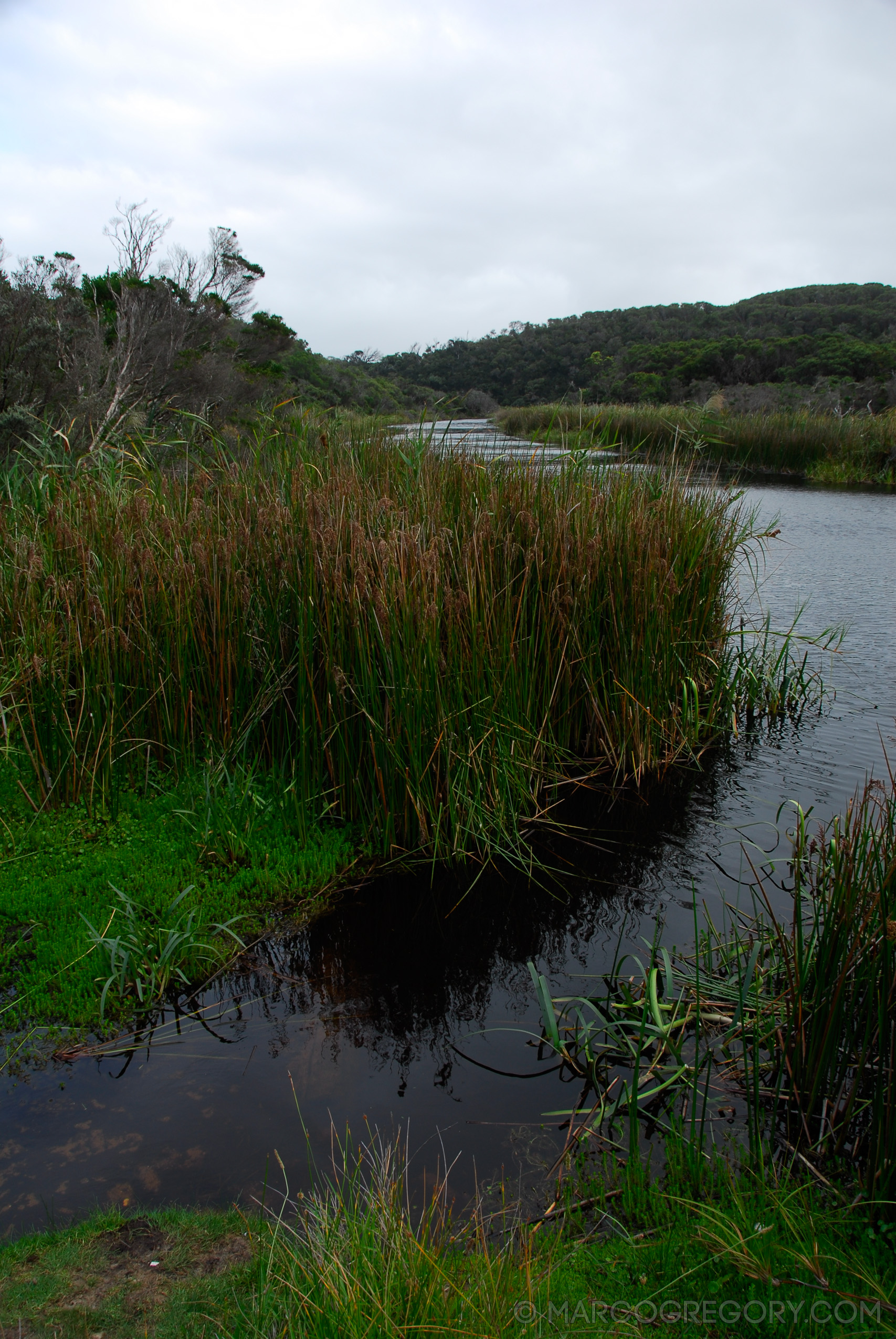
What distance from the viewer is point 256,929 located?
9.87 feet

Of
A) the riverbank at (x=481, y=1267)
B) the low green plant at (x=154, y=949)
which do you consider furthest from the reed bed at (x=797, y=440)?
the riverbank at (x=481, y=1267)

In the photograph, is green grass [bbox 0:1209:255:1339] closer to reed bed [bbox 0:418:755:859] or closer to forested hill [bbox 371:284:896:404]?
reed bed [bbox 0:418:755:859]

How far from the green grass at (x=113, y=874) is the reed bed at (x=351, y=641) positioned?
0.49 ft

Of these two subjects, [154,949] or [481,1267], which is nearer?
[481,1267]

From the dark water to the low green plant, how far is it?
153mm

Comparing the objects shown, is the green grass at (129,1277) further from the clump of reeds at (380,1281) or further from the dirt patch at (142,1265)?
the clump of reeds at (380,1281)

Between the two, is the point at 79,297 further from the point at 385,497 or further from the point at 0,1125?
the point at 0,1125

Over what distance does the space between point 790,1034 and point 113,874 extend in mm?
2446

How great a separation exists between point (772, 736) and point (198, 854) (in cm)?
363

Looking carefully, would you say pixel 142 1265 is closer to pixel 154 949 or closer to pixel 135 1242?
pixel 135 1242

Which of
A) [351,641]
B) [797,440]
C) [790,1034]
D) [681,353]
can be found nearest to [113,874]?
[351,641]

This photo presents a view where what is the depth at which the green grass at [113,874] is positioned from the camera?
2631mm

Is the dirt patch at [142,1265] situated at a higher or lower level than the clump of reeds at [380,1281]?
lower

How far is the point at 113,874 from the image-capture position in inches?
122
